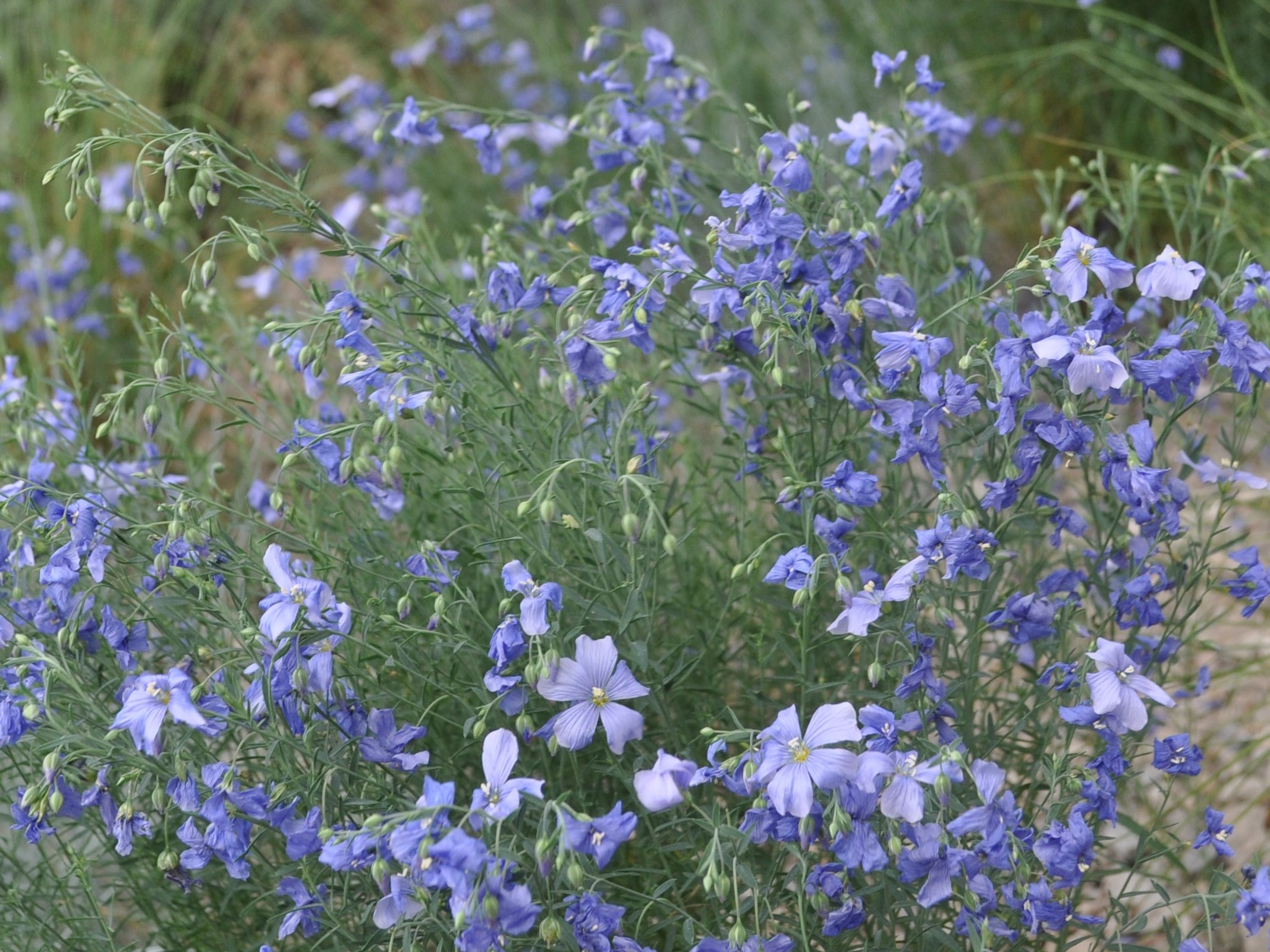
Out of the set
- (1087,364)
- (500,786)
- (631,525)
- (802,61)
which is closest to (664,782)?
(500,786)

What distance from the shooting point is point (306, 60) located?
615cm

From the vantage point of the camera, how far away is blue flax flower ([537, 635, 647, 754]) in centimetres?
161

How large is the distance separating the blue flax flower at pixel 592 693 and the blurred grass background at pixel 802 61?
1990 millimetres

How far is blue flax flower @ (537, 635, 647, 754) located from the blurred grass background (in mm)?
1990

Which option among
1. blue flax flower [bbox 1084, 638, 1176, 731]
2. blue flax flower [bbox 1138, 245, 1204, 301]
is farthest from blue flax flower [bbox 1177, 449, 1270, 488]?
blue flax flower [bbox 1084, 638, 1176, 731]

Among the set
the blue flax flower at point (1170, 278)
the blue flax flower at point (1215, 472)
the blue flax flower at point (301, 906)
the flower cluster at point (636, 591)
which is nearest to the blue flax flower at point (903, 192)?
the flower cluster at point (636, 591)

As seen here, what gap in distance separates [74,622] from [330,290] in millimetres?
693

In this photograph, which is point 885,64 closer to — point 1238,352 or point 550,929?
point 1238,352

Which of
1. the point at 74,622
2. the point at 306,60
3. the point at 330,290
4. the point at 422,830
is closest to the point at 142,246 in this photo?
the point at 306,60

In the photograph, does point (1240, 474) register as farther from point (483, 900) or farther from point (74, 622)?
point (74, 622)

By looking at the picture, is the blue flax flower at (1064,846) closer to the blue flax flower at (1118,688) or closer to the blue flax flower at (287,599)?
the blue flax flower at (1118,688)

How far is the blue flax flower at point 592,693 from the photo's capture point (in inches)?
63.3

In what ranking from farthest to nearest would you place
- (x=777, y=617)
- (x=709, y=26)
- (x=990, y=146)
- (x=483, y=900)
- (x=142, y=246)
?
(x=709, y=26) < (x=142, y=246) < (x=990, y=146) < (x=777, y=617) < (x=483, y=900)

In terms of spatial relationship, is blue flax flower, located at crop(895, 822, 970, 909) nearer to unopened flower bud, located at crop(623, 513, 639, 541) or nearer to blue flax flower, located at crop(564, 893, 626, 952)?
blue flax flower, located at crop(564, 893, 626, 952)
